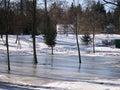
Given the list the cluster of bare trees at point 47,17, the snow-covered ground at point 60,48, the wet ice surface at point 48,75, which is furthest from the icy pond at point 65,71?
the snow-covered ground at point 60,48

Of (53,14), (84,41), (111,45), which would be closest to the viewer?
(84,41)

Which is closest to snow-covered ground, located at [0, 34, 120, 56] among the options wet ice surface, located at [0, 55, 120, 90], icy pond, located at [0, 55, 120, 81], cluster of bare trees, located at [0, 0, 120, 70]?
cluster of bare trees, located at [0, 0, 120, 70]

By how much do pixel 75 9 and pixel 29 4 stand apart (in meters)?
5.53

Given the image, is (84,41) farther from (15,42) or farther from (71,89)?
(71,89)

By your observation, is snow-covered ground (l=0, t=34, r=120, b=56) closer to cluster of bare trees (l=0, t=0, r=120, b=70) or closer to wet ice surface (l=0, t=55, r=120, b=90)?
cluster of bare trees (l=0, t=0, r=120, b=70)

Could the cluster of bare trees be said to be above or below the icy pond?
above

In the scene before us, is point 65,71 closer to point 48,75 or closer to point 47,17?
point 48,75

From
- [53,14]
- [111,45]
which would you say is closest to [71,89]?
[111,45]

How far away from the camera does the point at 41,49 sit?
6031 cm

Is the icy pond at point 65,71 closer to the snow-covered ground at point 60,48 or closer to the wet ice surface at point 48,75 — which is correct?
the wet ice surface at point 48,75

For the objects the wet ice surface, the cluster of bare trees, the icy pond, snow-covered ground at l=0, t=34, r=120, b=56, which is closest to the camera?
the wet ice surface

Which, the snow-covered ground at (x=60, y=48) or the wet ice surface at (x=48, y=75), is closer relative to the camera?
the wet ice surface at (x=48, y=75)

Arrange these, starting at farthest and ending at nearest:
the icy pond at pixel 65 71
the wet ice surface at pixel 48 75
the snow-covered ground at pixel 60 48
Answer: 1. the snow-covered ground at pixel 60 48
2. the icy pond at pixel 65 71
3. the wet ice surface at pixel 48 75

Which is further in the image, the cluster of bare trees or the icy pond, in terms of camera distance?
the cluster of bare trees
